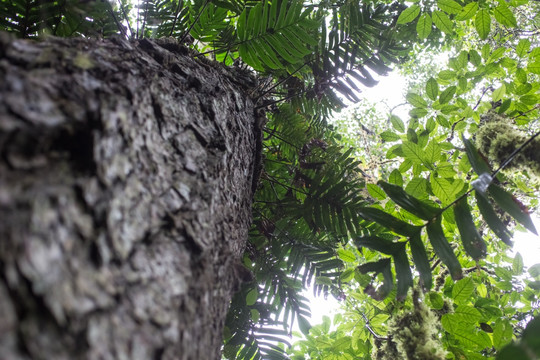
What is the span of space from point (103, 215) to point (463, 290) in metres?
1.95

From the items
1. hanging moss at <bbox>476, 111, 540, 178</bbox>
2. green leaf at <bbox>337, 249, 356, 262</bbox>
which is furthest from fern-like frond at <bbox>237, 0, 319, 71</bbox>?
hanging moss at <bbox>476, 111, 540, 178</bbox>

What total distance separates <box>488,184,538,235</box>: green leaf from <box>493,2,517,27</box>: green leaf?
1389 mm

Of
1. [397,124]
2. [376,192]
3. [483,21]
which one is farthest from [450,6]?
[376,192]

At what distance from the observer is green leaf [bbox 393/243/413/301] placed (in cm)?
113

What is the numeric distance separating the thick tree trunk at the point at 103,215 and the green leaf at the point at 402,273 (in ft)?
2.20

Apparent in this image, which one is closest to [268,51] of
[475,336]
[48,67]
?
[48,67]

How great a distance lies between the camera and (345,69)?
1897 mm

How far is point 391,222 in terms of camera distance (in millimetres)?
1196

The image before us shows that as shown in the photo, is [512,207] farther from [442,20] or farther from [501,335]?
[442,20]

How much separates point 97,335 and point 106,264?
0.29 ft

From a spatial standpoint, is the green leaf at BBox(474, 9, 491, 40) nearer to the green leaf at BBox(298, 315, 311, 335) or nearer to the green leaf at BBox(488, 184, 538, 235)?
the green leaf at BBox(488, 184, 538, 235)

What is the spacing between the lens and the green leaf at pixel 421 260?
1.15m

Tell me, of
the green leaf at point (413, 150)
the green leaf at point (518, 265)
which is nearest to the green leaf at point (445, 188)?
the green leaf at point (413, 150)

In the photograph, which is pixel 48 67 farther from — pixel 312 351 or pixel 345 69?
pixel 312 351
